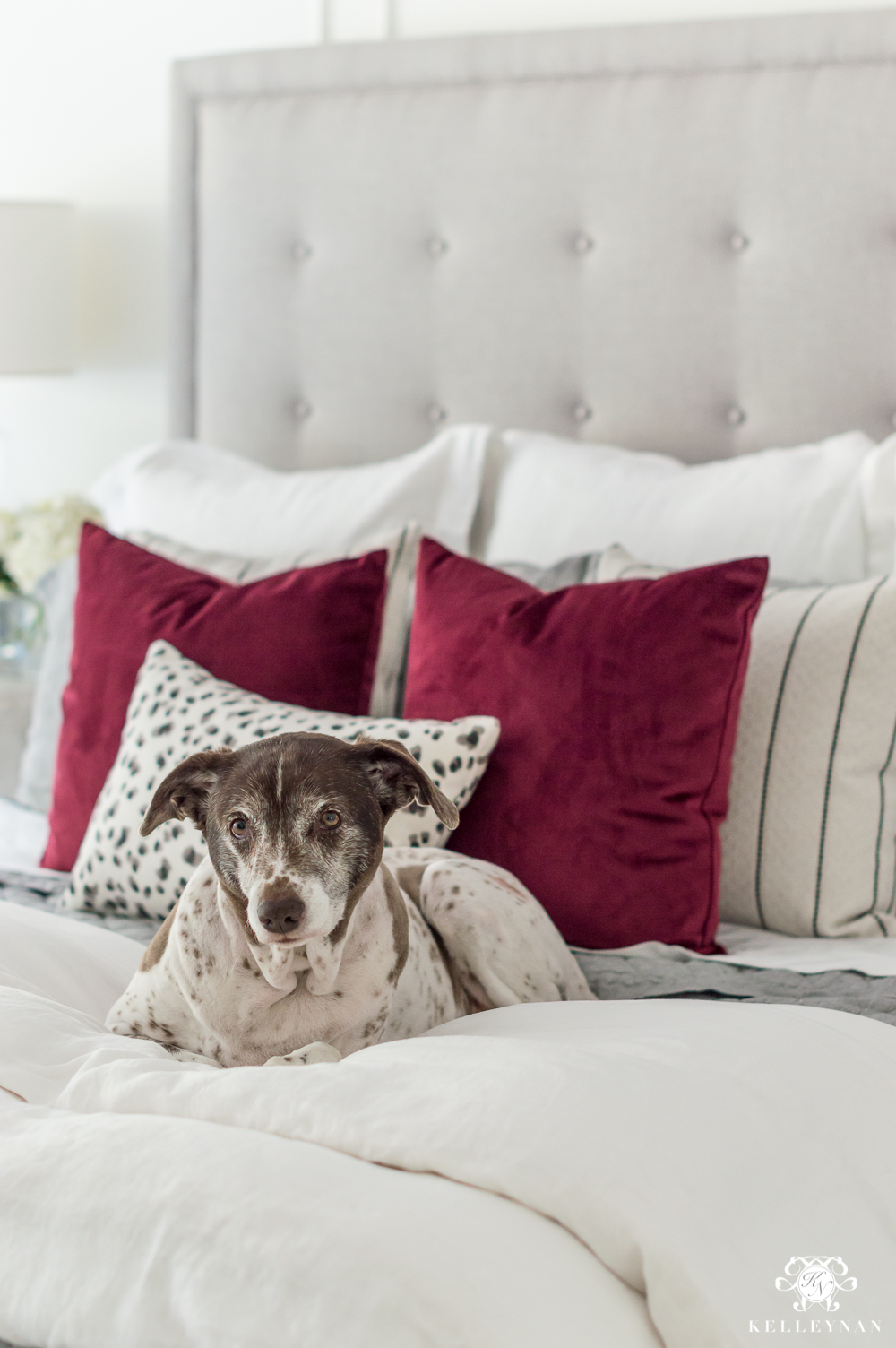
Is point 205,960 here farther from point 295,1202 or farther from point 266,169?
point 266,169

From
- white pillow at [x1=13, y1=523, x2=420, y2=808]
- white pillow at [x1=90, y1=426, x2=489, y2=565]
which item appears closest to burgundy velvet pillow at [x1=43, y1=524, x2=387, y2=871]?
white pillow at [x1=13, y1=523, x2=420, y2=808]

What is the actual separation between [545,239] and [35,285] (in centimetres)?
110

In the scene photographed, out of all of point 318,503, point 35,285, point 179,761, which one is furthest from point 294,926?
point 35,285

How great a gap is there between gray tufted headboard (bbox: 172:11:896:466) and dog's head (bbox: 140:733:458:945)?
4.64 ft

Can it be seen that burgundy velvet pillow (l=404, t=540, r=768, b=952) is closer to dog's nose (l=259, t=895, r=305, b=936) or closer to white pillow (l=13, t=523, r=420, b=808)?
white pillow (l=13, t=523, r=420, b=808)

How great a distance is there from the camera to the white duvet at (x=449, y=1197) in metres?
0.65

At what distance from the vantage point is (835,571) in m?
1.84

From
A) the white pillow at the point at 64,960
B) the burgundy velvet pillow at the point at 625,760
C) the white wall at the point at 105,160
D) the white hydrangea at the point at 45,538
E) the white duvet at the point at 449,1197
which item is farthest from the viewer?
the white wall at the point at 105,160

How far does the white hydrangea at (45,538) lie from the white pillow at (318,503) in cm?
22

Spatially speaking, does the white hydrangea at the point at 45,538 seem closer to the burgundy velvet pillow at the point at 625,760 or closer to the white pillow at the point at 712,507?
the white pillow at the point at 712,507

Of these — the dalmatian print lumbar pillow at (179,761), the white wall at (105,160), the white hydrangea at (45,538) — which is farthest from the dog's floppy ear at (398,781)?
the white wall at (105,160)

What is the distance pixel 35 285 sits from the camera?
256 cm

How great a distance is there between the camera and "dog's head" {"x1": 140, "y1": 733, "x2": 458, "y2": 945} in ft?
2.97

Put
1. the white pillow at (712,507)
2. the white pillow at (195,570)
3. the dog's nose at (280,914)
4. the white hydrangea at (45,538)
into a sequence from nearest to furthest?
the dog's nose at (280,914) < the white pillow at (195,570) < the white pillow at (712,507) < the white hydrangea at (45,538)
